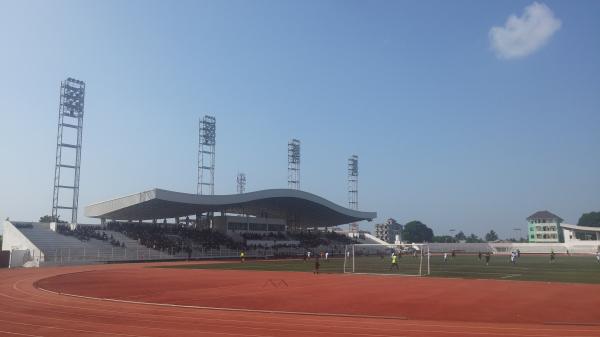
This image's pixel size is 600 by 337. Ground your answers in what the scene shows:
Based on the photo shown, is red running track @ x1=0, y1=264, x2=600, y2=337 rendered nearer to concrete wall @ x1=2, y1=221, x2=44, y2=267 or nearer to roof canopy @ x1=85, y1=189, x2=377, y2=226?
concrete wall @ x1=2, y1=221, x2=44, y2=267

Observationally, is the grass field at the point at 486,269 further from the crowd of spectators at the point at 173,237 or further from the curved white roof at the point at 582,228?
the curved white roof at the point at 582,228

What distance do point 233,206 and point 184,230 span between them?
27.7ft

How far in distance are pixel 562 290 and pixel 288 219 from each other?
244 feet

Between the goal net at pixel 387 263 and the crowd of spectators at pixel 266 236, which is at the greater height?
the crowd of spectators at pixel 266 236

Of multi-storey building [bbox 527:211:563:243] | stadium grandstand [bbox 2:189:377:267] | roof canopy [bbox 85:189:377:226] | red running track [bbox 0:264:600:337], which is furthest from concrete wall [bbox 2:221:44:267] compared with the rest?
multi-storey building [bbox 527:211:563:243]

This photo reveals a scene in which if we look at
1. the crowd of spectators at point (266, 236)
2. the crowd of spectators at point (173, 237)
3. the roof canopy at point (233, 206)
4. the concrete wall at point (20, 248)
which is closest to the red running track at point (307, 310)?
the concrete wall at point (20, 248)

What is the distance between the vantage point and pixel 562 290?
24891mm

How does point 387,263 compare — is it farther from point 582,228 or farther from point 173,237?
point 582,228

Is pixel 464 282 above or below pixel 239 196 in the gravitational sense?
below

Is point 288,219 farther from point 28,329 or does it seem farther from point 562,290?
point 28,329

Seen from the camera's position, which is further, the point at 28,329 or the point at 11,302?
the point at 11,302

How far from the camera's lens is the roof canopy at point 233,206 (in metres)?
62.0

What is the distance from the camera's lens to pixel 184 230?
7300 cm

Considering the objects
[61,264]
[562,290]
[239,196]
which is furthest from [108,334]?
[239,196]
